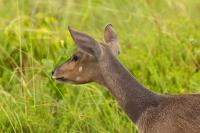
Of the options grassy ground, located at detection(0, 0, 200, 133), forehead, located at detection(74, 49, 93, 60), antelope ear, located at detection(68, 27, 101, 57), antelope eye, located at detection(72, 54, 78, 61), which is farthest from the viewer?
grassy ground, located at detection(0, 0, 200, 133)

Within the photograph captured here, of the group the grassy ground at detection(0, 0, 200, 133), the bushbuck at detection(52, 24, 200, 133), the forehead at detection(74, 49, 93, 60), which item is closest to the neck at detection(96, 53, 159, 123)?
the bushbuck at detection(52, 24, 200, 133)

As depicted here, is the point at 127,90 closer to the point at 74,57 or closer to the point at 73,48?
the point at 74,57

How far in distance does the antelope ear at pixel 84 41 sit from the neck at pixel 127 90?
21 cm

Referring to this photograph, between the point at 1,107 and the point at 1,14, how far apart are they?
2.54m

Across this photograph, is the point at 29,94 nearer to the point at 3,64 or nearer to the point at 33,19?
the point at 3,64

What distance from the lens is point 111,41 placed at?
6.13 meters

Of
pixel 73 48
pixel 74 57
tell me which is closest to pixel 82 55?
pixel 74 57

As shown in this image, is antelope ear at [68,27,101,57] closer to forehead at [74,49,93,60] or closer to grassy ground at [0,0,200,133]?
forehead at [74,49,93,60]

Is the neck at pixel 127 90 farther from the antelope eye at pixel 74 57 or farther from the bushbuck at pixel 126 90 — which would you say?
the antelope eye at pixel 74 57

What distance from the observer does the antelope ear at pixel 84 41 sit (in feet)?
18.4

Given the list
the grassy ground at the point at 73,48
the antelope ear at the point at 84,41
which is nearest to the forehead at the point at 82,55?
the antelope ear at the point at 84,41

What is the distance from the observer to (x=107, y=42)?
6.13 m

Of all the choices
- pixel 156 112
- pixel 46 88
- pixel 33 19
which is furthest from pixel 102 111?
pixel 33 19

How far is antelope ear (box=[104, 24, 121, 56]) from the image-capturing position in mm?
6016
